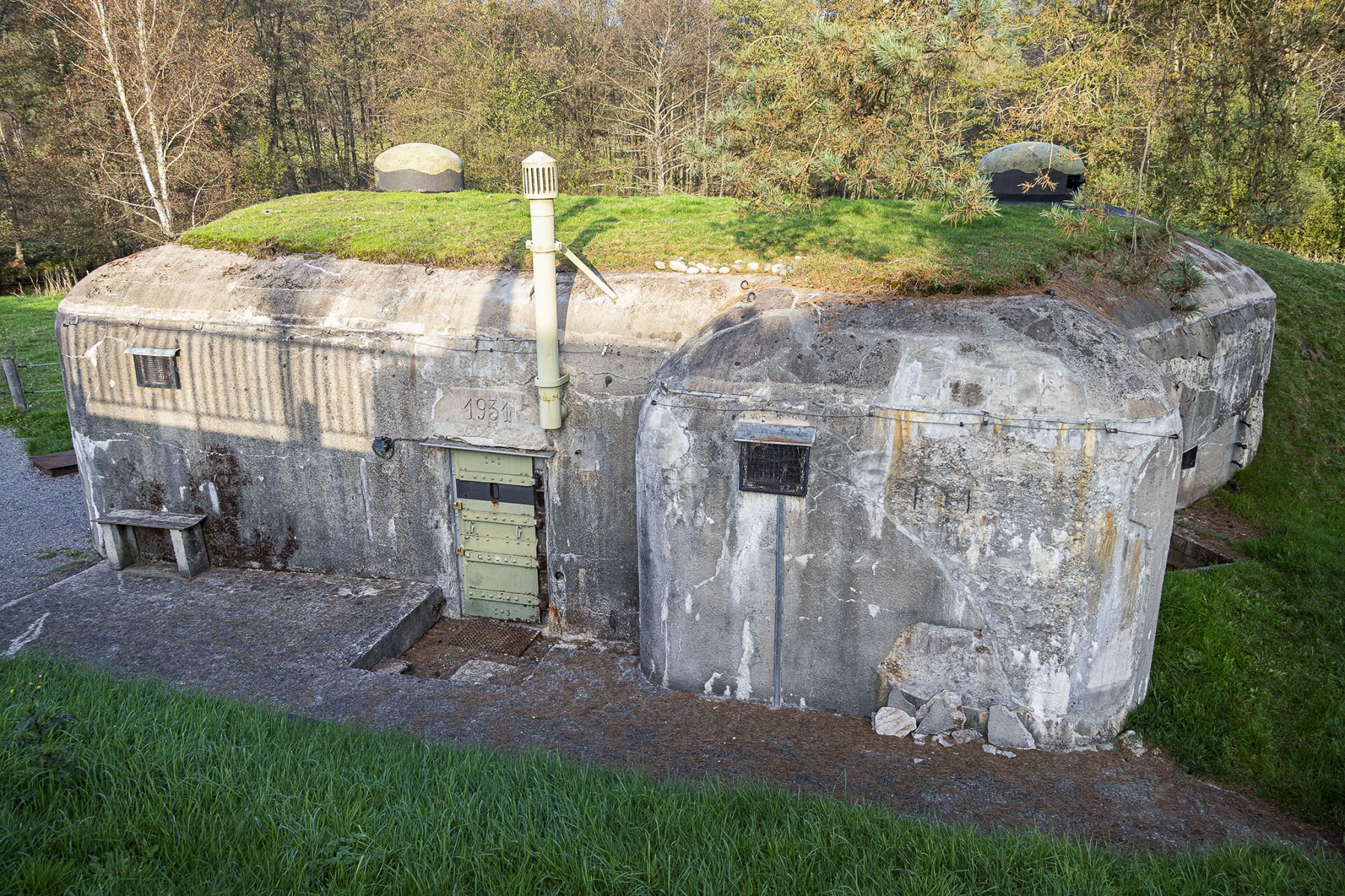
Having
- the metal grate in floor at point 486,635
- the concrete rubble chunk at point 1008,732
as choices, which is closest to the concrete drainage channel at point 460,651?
the metal grate in floor at point 486,635

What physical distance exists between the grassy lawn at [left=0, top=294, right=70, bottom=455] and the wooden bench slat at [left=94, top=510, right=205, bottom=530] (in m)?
5.39

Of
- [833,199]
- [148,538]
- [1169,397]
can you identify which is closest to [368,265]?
[148,538]

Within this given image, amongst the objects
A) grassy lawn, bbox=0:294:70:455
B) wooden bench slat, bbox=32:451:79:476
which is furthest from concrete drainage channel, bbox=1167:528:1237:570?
grassy lawn, bbox=0:294:70:455

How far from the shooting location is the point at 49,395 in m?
15.5

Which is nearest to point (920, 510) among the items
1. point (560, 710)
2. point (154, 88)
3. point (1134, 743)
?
point (1134, 743)

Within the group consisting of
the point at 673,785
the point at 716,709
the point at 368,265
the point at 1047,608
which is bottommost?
the point at 716,709

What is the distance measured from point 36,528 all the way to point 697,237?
8.76 meters

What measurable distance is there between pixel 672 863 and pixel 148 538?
25.3 feet

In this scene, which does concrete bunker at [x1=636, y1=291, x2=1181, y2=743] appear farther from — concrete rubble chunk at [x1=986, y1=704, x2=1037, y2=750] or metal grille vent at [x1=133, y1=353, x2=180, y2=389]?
metal grille vent at [x1=133, y1=353, x2=180, y2=389]

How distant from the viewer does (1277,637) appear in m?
7.70

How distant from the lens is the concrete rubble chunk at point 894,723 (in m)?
Result: 6.20

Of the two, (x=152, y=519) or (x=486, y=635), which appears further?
(x=152, y=519)

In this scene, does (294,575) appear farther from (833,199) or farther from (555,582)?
(833,199)

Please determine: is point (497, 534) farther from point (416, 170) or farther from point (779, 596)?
point (416, 170)
